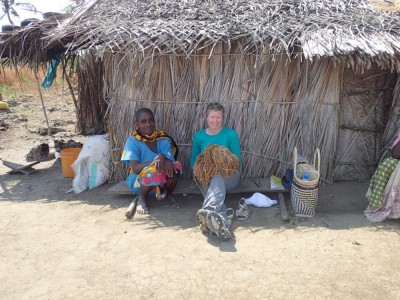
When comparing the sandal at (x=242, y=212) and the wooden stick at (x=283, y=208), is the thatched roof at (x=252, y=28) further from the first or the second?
the sandal at (x=242, y=212)

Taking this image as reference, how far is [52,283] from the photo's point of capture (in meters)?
2.68

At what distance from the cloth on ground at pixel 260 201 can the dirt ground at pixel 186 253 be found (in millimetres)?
77

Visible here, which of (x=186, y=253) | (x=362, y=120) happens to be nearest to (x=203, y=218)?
(x=186, y=253)

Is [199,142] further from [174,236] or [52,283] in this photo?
[52,283]

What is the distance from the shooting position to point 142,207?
391cm

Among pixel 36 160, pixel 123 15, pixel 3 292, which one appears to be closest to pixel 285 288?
pixel 3 292

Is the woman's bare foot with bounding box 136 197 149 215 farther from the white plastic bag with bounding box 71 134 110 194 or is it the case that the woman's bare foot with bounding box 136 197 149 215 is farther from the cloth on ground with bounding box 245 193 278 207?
the cloth on ground with bounding box 245 193 278 207

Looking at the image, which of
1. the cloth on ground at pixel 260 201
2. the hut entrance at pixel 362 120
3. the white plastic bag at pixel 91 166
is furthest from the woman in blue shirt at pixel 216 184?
the hut entrance at pixel 362 120

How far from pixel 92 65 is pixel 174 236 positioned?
14.5ft

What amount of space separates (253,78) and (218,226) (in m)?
1.95

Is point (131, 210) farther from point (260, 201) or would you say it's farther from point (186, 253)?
point (260, 201)

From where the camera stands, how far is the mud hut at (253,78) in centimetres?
397

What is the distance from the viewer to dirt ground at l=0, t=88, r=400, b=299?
256cm

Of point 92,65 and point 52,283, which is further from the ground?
point 92,65
